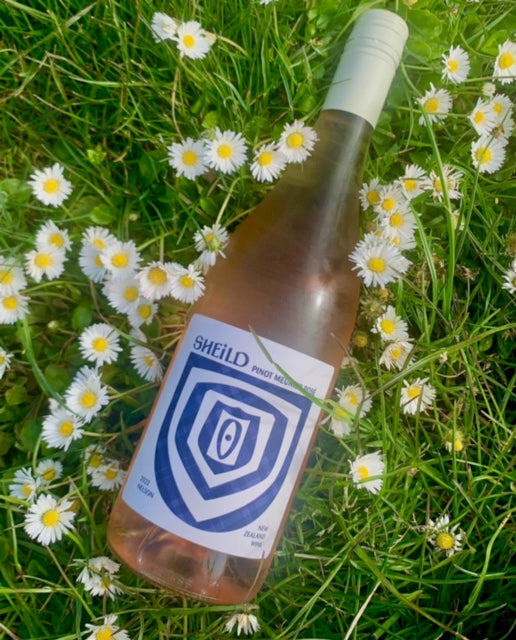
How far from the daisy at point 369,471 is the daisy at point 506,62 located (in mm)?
827

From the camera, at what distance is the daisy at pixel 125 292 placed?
4.50 ft

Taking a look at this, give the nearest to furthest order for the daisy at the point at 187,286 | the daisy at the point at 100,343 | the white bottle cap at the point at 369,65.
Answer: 1. the white bottle cap at the point at 369,65
2. the daisy at the point at 187,286
3. the daisy at the point at 100,343

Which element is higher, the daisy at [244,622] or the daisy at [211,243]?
the daisy at [211,243]

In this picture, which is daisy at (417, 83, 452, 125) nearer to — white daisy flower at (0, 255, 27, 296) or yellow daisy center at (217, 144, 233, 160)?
yellow daisy center at (217, 144, 233, 160)

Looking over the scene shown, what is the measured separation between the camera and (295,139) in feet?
4.40

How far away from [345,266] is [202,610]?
0.70 m

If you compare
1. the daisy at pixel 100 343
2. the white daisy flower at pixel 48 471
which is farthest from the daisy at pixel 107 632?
the daisy at pixel 100 343

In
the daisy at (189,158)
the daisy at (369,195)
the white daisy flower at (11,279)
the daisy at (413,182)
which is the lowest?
the white daisy flower at (11,279)

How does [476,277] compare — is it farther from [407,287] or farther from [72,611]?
[72,611]

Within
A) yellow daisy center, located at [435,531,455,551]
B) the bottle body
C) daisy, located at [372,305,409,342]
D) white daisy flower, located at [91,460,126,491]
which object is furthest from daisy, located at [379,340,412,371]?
white daisy flower, located at [91,460,126,491]

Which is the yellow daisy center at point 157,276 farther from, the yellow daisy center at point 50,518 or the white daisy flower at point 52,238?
the yellow daisy center at point 50,518

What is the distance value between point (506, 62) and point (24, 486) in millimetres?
1315

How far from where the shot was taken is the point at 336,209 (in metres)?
1.36

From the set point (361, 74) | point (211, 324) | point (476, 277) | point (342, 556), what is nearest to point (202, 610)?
point (342, 556)
